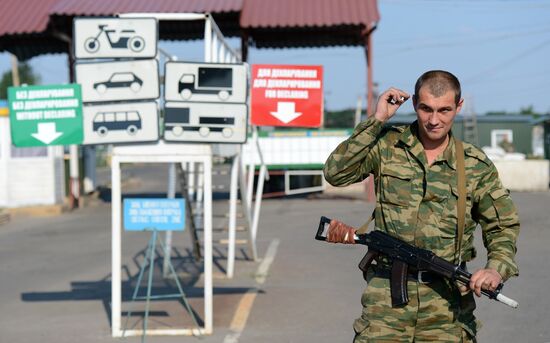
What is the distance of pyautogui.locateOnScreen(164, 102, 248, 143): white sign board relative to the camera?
8.14 metres

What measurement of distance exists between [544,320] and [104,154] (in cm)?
5959

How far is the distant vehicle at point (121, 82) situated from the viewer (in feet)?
25.7

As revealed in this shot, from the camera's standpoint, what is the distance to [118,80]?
785 cm

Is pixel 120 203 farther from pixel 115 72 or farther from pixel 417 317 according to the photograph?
pixel 417 317

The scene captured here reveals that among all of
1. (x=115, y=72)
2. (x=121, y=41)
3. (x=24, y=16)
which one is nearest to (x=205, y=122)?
(x=115, y=72)

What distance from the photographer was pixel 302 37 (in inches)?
962

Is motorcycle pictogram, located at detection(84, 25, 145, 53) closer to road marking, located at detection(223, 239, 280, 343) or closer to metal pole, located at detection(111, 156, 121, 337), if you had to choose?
metal pole, located at detection(111, 156, 121, 337)

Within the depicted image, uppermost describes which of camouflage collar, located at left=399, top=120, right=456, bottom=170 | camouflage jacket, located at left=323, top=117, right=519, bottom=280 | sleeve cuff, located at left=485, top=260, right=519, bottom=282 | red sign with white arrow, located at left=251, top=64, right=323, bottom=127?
red sign with white arrow, located at left=251, top=64, right=323, bottom=127

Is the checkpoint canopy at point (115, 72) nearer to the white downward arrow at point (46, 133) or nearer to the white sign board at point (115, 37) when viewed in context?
the white sign board at point (115, 37)

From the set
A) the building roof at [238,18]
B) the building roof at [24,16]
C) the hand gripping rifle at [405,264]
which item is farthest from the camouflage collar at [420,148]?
the building roof at [24,16]

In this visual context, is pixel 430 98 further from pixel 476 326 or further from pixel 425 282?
pixel 476 326

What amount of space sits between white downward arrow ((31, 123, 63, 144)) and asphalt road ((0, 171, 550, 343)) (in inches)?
78.7

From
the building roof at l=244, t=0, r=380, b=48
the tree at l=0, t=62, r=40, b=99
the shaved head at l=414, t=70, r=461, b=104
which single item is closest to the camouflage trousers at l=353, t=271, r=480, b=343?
the shaved head at l=414, t=70, r=461, b=104

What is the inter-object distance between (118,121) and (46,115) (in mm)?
641
